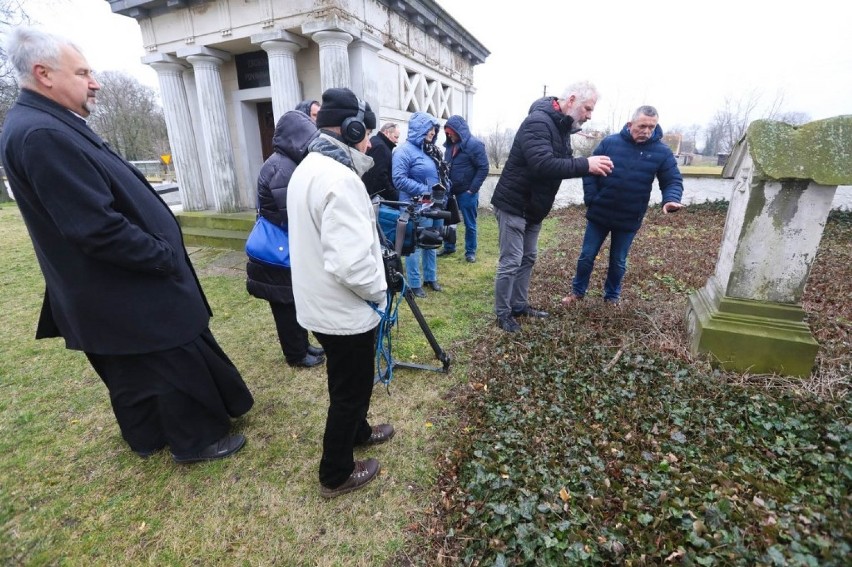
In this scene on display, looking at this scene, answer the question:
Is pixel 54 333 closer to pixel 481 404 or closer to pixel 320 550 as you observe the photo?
pixel 320 550

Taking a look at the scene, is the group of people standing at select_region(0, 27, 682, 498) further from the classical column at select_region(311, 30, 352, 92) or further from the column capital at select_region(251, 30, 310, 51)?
the column capital at select_region(251, 30, 310, 51)

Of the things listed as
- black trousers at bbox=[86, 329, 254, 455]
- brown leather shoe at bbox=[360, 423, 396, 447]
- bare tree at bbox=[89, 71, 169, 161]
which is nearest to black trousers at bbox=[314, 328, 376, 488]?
brown leather shoe at bbox=[360, 423, 396, 447]

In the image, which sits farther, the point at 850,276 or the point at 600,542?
the point at 850,276

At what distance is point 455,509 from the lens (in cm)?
212

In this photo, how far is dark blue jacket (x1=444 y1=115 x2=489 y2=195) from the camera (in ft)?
21.4

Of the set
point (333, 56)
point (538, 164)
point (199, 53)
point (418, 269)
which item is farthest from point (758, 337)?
point (199, 53)

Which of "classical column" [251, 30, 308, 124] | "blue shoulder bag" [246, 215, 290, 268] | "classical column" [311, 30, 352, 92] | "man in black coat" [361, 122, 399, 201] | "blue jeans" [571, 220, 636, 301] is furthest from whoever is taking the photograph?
"classical column" [251, 30, 308, 124]

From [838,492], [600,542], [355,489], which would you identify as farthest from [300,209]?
[838,492]

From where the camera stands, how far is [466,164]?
21.6 ft

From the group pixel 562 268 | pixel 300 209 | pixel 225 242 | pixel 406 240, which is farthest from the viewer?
pixel 225 242

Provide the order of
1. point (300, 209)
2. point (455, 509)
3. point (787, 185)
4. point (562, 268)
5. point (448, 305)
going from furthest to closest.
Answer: point (562, 268)
point (448, 305)
point (787, 185)
point (455, 509)
point (300, 209)

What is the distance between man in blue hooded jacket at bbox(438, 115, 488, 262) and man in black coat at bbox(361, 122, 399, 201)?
1.87 metres

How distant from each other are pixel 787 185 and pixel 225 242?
800 centimetres

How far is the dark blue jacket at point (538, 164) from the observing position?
3322 mm
